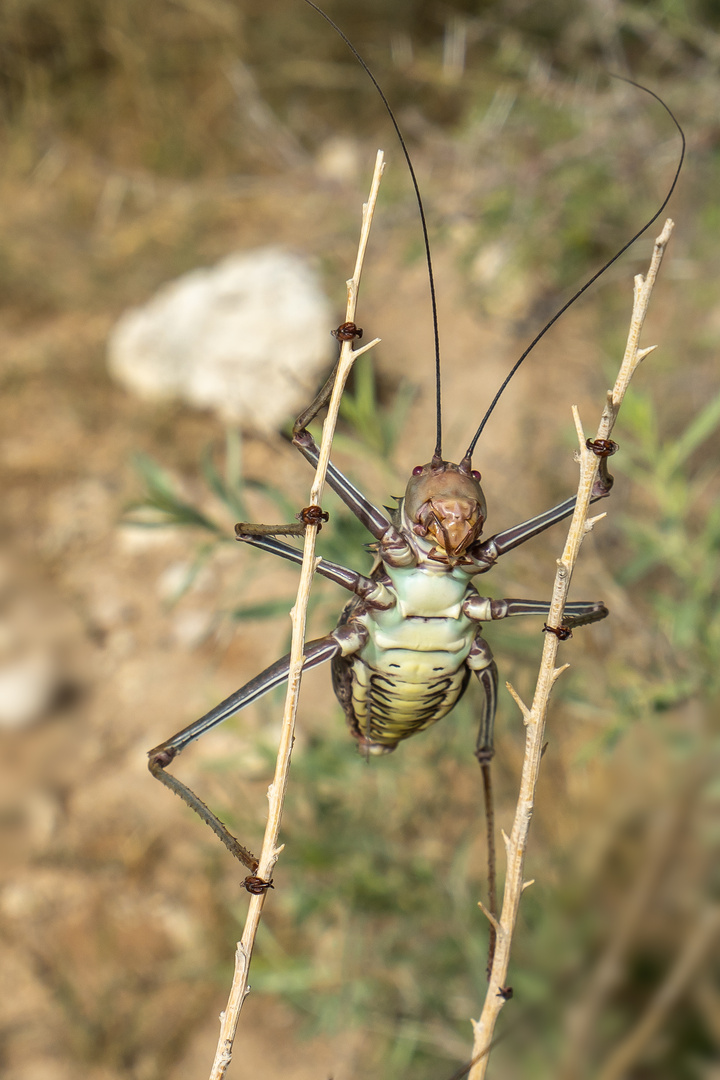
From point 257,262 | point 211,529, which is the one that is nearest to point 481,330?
point 257,262

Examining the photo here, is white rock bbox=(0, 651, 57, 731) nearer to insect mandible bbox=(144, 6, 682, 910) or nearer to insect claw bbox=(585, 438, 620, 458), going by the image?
insect mandible bbox=(144, 6, 682, 910)

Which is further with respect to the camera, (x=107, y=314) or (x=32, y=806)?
(x=107, y=314)

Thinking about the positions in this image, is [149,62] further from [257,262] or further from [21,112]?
[257,262]

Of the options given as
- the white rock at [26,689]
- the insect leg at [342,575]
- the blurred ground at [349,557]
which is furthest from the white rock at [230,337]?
the insect leg at [342,575]

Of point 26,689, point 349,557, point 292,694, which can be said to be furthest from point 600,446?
point 26,689

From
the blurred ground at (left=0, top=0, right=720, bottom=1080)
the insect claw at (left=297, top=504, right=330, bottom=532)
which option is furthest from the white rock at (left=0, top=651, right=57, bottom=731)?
the insect claw at (left=297, top=504, right=330, bottom=532)

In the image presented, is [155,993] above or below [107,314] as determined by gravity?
below
